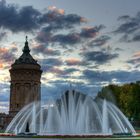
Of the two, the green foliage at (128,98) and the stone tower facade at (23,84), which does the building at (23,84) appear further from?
the green foliage at (128,98)

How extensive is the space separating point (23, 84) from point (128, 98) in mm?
34435

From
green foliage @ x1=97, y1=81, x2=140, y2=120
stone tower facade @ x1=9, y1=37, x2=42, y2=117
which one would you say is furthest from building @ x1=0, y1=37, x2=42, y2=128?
green foliage @ x1=97, y1=81, x2=140, y2=120

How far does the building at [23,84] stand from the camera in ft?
331

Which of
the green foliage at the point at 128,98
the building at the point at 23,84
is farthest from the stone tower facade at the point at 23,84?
the green foliage at the point at 128,98

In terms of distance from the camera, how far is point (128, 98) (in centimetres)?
7594

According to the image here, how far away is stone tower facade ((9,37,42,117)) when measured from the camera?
10081 cm

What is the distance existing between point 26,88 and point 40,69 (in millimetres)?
6627

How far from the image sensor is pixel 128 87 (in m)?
79.1

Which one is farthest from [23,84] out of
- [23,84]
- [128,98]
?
[128,98]

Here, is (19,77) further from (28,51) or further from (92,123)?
(92,123)

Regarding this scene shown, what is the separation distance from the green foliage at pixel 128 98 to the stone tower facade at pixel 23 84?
85.2 feet

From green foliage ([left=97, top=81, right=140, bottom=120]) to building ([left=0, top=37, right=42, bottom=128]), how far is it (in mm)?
25975

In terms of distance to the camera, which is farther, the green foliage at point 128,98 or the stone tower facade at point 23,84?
the stone tower facade at point 23,84

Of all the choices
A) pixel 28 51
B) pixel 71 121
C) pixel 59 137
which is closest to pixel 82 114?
pixel 71 121
